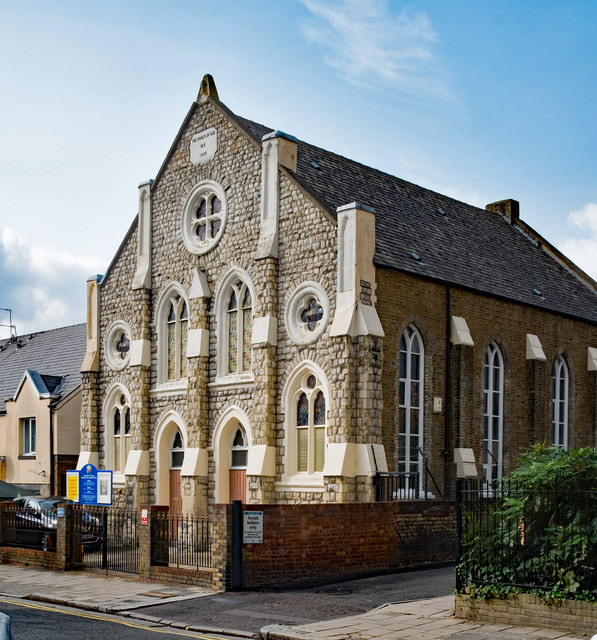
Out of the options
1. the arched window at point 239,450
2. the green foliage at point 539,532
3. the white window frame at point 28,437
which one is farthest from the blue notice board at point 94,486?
the white window frame at point 28,437

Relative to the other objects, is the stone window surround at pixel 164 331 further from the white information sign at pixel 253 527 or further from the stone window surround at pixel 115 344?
the white information sign at pixel 253 527

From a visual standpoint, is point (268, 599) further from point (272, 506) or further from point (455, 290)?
point (455, 290)

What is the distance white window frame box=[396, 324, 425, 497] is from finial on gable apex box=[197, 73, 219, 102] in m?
9.31

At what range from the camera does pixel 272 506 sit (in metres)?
17.6

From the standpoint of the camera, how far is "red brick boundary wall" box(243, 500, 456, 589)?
1748 cm

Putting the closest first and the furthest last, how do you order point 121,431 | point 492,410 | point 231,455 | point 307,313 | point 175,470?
point 307,313, point 231,455, point 492,410, point 175,470, point 121,431

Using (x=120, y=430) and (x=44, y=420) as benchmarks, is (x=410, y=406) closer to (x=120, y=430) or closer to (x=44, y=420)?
(x=120, y=430)

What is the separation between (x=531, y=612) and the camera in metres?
13.0

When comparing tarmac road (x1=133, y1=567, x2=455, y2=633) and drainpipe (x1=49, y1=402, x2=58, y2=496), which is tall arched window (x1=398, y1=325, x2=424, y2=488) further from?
drainpipe (x1=49, y1=402, x2=58, y2=496)

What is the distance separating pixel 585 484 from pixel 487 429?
12.9 meters

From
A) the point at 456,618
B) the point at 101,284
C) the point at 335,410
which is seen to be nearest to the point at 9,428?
the point at 101,284

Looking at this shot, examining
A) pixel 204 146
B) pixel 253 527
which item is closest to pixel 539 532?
pixel 253 527

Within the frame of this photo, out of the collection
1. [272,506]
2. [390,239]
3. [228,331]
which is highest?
[390,239]

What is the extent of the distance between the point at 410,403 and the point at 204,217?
324 inches
